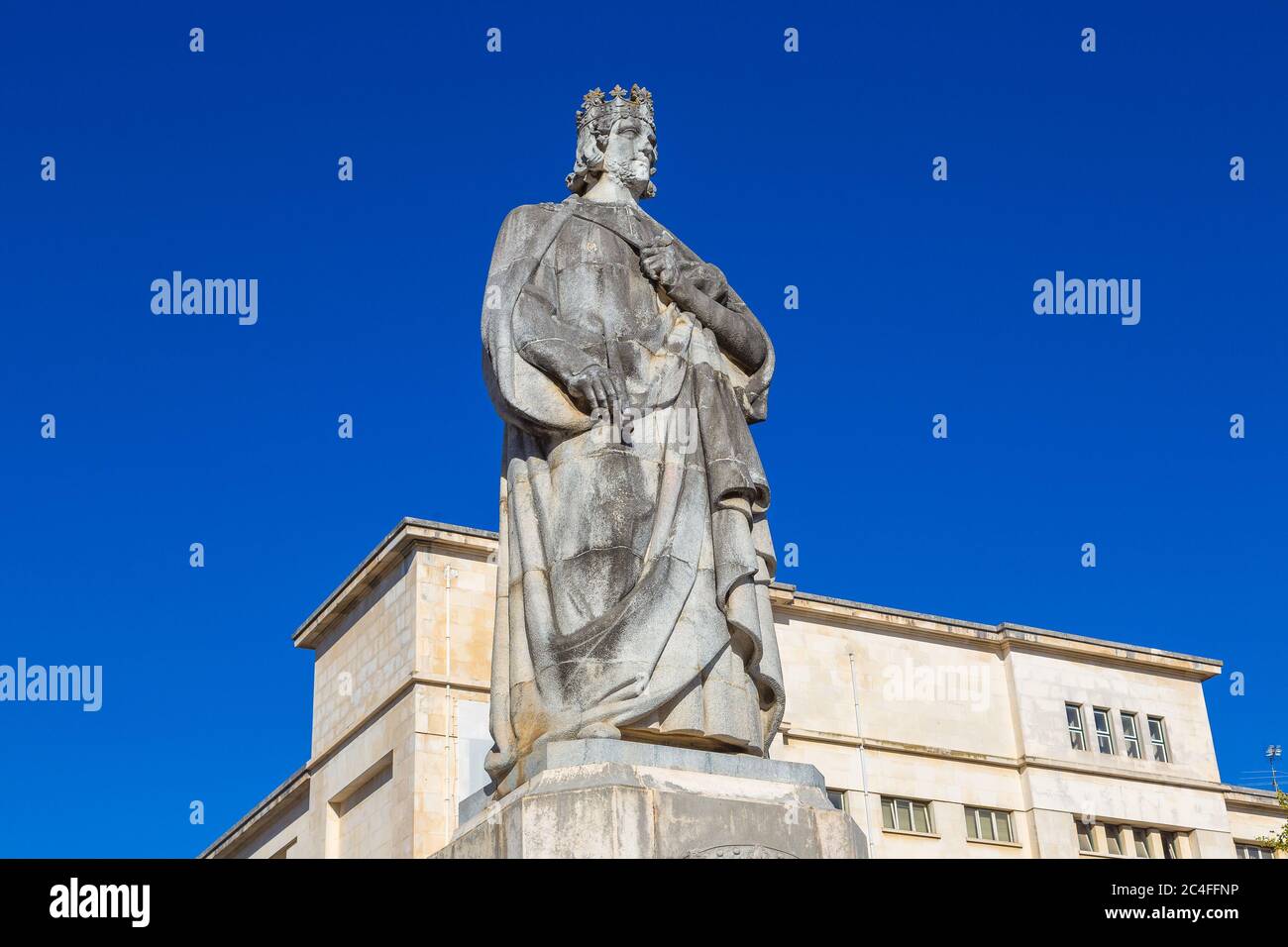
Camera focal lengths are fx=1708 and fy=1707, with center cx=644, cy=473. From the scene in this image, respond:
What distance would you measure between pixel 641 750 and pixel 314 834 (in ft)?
140

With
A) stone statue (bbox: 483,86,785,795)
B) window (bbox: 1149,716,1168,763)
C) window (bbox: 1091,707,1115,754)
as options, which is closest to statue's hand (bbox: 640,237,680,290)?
stone statue (bbox: 483,86,785,795)

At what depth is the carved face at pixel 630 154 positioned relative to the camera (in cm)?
1335

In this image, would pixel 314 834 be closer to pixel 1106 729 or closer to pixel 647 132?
pixel 1106 729

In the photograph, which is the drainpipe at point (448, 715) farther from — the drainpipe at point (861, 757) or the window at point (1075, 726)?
the window at point (1075, 726)

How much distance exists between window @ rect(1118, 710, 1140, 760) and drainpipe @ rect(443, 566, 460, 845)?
26263 millimetres

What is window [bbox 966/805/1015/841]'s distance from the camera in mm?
57344

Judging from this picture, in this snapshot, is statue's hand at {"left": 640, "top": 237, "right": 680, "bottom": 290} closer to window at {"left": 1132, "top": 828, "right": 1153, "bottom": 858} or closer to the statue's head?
the statue's head

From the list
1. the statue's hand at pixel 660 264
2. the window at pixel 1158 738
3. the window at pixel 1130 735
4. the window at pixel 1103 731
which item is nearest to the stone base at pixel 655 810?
the statue's hand at pixel 660 264

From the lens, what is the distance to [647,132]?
13.4m

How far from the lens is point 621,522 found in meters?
11.2
